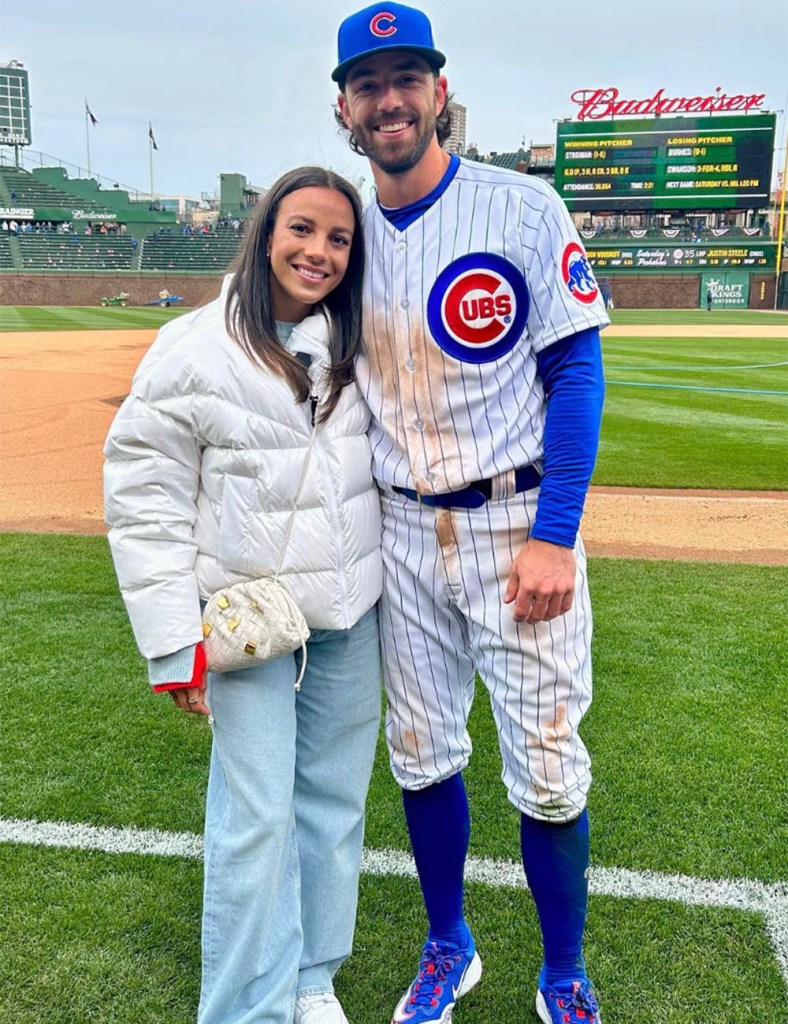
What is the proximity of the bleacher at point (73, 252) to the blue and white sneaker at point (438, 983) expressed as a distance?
4832 centimetres

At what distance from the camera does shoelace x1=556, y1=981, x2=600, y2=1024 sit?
2.03 m

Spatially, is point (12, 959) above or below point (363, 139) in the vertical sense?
below

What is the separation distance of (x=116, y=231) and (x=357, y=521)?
2276 inches

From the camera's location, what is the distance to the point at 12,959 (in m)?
2.27

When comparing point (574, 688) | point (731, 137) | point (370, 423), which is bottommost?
point (574, 688)

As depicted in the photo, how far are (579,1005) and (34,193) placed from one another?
62.9 metres

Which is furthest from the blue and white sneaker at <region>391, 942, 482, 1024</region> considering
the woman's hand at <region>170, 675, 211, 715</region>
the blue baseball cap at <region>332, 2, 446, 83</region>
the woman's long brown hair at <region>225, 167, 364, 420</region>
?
the blue baseball cap at <region>332, 2, 446, 83</region>

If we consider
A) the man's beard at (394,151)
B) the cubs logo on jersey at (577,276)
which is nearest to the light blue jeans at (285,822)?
the cubs logo on jersey at (577,276)

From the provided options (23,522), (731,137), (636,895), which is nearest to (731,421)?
(23,522)

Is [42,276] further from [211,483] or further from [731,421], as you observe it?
[211,483]

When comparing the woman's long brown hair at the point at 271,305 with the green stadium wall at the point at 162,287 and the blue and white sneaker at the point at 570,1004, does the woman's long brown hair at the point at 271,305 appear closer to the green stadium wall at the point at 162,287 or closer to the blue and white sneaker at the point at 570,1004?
the blue and white sneaker at the point at 570,1004

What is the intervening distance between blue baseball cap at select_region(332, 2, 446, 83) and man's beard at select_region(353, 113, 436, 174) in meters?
0.13

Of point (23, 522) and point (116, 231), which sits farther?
point (116, 231)

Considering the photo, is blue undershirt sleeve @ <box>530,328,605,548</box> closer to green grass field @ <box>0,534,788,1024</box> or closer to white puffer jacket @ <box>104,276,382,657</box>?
white puffer jacket @ <box>104,276,382,657</box>
